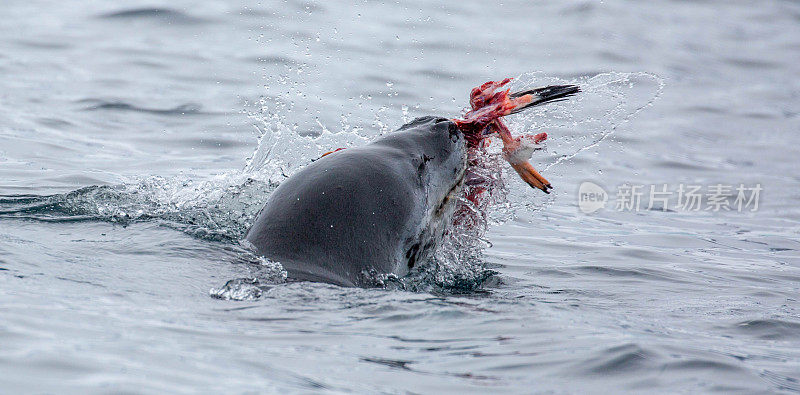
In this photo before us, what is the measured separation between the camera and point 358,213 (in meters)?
4.81

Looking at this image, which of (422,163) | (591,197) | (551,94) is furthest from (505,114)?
(591,197)

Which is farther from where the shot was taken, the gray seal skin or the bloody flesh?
the bloody flesh

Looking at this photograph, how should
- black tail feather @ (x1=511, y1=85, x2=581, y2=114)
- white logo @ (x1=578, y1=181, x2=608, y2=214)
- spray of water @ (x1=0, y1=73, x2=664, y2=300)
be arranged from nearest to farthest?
spray of water @ (x1=0, y1=73, x2=664, y2=300) → black tail feather @ (x1=511, y1=85, x2=581, y2=114) → white logo @ (x1=578, y1=181, x2=608, y2=214)

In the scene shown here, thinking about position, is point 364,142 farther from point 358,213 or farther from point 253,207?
point 358,213

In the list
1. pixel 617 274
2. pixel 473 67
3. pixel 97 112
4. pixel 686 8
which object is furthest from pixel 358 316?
pixel 686 8

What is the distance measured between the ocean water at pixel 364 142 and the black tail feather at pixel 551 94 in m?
0.62

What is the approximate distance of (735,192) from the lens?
11023mm

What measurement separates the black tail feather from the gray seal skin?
0.60 m

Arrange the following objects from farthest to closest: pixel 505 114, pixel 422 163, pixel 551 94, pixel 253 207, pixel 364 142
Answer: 1. pixel 364 142
2. pixel 253 207
3. pixel 505 114
4. pixel 551 94
5. pixel 422 163

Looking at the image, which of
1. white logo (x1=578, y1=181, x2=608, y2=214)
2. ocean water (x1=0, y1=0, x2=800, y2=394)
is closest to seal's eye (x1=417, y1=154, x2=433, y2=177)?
ocean water (x1=0, y1=0, x2=800, y2=394)

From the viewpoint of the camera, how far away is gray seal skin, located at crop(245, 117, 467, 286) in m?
4.69

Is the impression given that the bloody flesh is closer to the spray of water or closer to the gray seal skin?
the spray of water

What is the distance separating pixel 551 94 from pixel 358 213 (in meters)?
1.44

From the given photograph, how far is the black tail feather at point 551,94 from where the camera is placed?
545 cm
